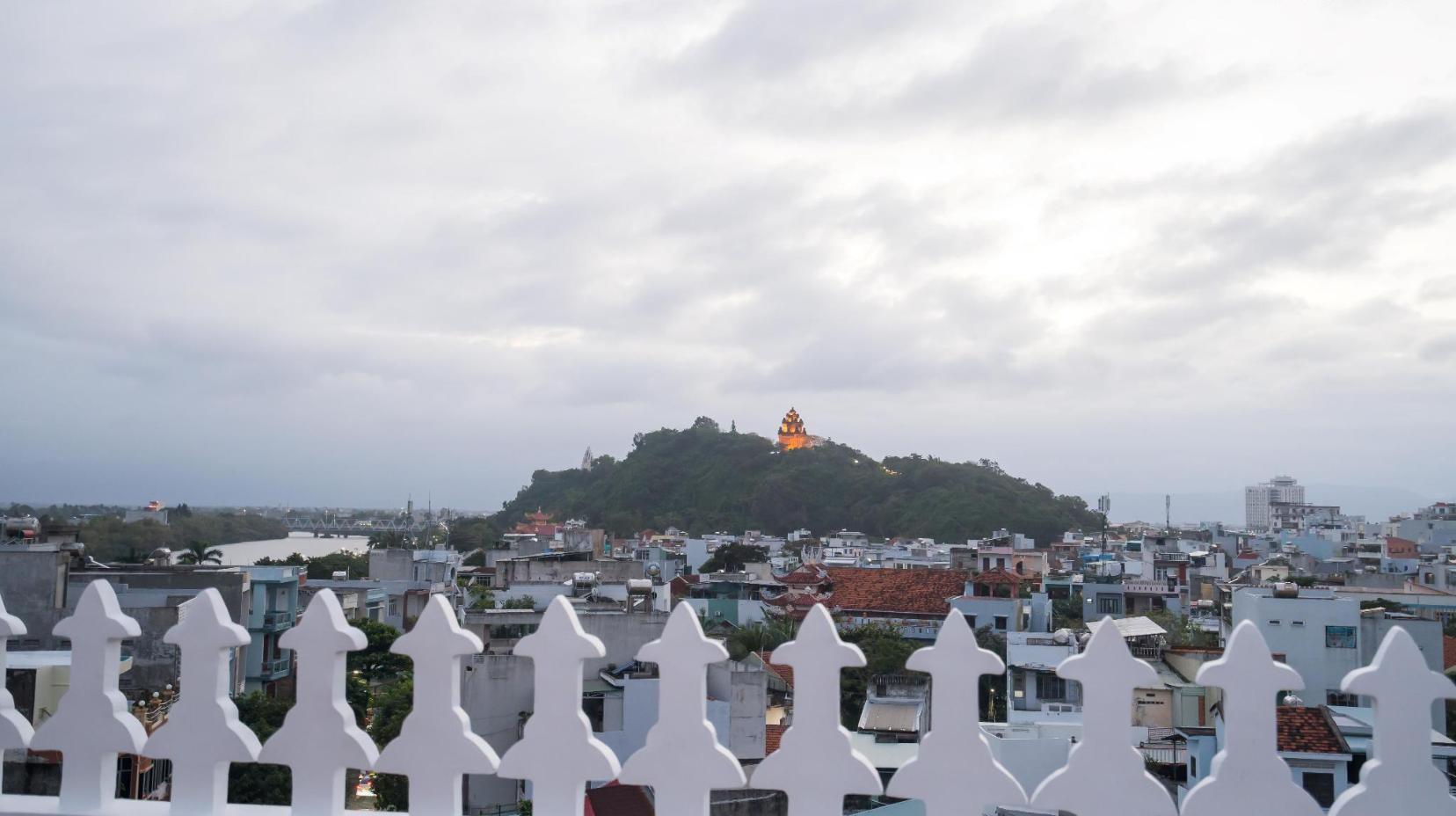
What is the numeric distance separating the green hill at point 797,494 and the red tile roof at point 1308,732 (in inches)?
3076

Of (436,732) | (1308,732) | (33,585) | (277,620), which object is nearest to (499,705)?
(33,585)

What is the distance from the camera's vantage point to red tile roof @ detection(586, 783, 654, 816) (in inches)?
374

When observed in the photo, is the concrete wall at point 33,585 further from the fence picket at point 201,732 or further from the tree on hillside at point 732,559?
the tree on hillside at point 732,559

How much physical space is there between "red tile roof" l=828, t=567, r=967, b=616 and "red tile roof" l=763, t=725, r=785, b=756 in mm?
22934

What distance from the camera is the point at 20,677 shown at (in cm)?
1028

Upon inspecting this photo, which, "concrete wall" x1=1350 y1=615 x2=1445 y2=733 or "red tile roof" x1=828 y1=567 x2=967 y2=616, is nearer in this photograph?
"concrete wall" x1=1350 y1=615 x2=1445 y2=733

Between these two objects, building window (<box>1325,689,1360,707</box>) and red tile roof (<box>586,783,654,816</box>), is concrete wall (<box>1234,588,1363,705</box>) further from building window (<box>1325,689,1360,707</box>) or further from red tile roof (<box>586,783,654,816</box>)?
red tile roof (<box>586,783,654,816</box>)

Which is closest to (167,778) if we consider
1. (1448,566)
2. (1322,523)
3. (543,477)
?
(1448,566)

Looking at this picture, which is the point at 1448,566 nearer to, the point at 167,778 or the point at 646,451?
the point at 167,778

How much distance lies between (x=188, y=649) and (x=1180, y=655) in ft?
73.1

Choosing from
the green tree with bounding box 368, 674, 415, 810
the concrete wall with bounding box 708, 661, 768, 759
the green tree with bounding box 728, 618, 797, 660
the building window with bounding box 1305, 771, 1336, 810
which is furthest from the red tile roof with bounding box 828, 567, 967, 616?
the building window with bounding box 1305, 771, 1336, 810

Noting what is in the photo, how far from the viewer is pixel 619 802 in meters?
9.62

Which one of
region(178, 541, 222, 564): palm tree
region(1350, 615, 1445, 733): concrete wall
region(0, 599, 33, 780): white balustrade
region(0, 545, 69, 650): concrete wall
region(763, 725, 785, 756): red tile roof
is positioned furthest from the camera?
region(178, 541, 222, 564): palm tree

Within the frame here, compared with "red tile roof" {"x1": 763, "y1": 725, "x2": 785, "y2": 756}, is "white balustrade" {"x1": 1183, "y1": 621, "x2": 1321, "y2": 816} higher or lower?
higher
